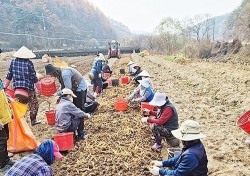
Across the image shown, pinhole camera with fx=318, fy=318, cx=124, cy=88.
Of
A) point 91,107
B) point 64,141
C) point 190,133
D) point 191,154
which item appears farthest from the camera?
point 91,107

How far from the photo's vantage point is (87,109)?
8.43 m

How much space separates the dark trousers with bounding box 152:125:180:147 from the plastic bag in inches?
89.0

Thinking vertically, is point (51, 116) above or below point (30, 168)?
below

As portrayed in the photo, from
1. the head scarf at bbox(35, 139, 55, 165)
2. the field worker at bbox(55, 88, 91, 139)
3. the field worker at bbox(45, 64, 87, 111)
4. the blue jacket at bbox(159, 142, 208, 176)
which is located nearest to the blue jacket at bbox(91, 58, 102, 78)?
the field worker at bbox(45, 64, 87, 111)

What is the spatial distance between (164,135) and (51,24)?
78.6m

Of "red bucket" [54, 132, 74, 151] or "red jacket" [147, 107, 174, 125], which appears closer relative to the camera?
"red jacket" [147, 107, 174, 125]

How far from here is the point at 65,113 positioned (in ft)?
20.1

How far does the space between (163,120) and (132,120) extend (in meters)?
1.93

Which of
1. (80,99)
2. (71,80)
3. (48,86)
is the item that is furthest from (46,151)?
(48,86)

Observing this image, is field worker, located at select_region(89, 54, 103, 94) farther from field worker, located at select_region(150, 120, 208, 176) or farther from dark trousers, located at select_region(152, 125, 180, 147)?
field worker, located at select_region(150, 120, 208, 176)

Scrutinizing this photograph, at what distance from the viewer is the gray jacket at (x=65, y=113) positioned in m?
6.11

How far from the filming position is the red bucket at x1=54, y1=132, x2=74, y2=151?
579 cm

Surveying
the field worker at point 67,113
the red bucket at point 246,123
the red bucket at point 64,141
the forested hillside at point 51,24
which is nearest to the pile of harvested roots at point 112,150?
the red bucket at point 64,141

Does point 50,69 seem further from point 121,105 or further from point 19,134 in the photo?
point 121,105
